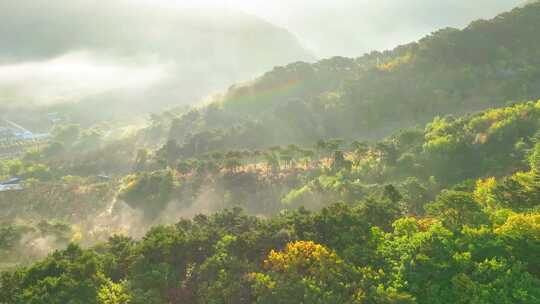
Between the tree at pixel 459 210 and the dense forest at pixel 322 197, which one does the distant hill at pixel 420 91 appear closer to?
the dense forest at pixel 322 197

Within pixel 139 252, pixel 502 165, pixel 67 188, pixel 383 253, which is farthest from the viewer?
pixel 67 188

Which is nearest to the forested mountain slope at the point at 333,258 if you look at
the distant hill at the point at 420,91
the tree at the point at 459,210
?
the tree at the point at 459,210

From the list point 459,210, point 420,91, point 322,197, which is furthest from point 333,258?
point 420,91

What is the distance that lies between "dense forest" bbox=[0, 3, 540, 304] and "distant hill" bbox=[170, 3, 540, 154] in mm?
462

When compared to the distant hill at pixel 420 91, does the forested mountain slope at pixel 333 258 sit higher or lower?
lower

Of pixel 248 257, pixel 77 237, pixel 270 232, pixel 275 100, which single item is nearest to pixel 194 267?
pixel 248 257

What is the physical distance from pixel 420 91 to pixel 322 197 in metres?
59.1

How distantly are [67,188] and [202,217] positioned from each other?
60.3 m

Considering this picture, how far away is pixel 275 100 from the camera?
154375 millimetres

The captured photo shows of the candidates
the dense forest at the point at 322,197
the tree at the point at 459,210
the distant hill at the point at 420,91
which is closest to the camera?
the dense forest at the point at 322,197

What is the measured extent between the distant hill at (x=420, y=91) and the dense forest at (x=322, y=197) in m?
0.46

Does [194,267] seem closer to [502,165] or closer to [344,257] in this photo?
[344,257]

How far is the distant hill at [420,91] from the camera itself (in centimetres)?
10594

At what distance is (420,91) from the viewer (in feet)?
371
